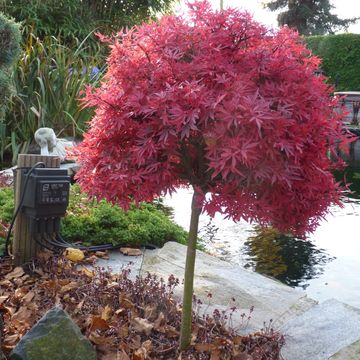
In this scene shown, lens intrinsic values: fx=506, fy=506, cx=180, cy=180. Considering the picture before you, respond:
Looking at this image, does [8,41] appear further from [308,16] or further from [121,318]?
[308,16]

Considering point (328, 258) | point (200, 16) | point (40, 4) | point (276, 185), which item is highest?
point (40, 4)

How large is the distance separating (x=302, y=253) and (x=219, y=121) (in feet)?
10.6

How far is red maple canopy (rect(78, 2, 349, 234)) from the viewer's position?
63.1 inches

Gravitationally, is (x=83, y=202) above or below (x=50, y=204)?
below

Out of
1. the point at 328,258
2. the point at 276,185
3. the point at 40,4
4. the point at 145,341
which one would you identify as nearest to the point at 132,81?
the point at 276,185

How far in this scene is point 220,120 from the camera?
160 cm

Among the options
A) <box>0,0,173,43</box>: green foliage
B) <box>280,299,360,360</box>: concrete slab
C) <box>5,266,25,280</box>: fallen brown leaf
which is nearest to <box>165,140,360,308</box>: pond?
<box>280,299,360,360</box>: concrete slab

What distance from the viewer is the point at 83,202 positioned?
414 centimetres

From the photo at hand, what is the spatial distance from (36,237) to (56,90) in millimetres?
4271

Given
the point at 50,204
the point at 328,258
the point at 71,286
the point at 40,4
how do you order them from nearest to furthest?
the point at 71,286 → the point at 50,204 → the point at 328,258 → the point at 40,4

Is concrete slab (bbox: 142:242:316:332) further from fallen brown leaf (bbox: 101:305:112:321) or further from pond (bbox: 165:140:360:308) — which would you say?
pond (bbox: 165:140:360:308)

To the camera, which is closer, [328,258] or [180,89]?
[180,89]

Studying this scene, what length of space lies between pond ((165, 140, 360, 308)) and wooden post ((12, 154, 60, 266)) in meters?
1.44

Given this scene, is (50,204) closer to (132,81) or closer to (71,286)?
(71,286)
